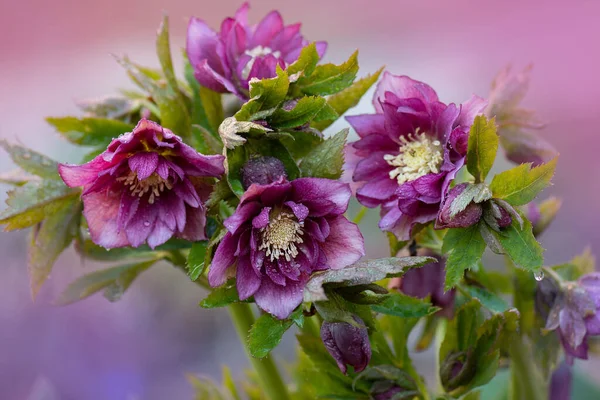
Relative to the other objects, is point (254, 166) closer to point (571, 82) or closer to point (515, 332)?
point (515, 332)

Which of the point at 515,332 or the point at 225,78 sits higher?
the point at 225,78

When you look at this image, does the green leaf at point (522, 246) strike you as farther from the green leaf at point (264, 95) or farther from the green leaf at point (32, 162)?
the green leaf at point (32, 162)

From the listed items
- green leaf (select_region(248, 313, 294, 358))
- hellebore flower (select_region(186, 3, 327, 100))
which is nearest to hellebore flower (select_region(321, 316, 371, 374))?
green leaf (select_region(248, 313, 294, 358))

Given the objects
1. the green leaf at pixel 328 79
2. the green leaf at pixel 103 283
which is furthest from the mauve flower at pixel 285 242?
the green leaf at pixel 103 283

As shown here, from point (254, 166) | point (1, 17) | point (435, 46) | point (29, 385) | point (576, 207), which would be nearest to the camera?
point (254, 166)

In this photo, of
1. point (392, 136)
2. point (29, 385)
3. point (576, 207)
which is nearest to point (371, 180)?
point (392, 136)

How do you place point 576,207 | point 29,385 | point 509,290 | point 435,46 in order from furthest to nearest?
point 435,46
point 576,207
point 29,385
point 509,290

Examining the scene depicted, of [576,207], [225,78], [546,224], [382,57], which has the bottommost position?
[576,207]
